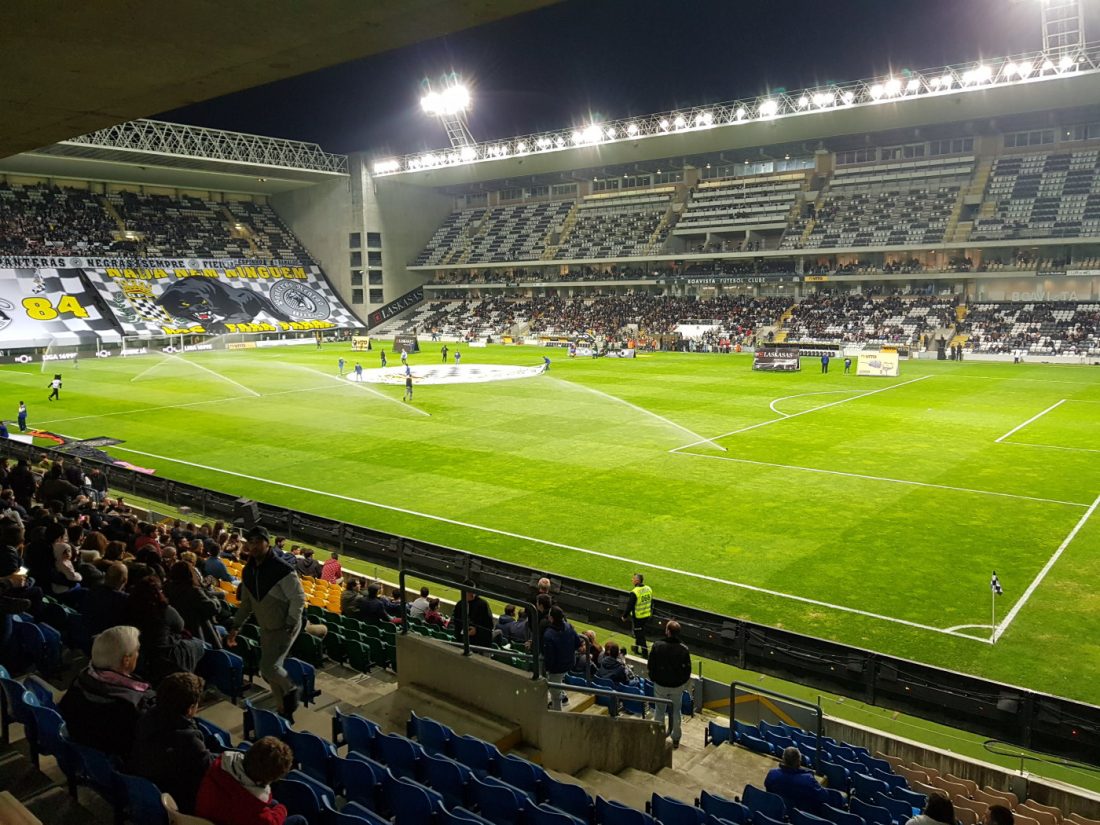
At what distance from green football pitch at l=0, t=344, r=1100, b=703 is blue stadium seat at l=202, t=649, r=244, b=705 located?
31.2ft

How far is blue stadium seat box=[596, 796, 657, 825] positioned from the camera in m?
5.65

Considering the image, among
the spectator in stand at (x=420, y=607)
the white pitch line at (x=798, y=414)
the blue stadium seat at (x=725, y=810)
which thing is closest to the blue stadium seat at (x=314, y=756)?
the blue stadium seat at (x=725, y=810)

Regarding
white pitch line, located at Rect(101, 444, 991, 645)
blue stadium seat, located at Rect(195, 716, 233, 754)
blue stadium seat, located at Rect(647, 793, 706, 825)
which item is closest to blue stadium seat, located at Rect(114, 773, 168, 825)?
blue stadium seat, located at Rect(195, 716, 233, 754)

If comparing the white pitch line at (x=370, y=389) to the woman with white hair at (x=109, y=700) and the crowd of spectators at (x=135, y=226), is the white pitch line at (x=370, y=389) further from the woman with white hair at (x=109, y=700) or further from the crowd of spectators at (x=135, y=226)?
the crowd of spectators at (x=135, y=226)

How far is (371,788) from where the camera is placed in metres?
5.77

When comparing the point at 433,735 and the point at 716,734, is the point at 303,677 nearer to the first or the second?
the point at 433,735

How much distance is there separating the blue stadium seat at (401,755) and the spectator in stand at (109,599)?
2.53 metres

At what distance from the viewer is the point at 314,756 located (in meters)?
6.07

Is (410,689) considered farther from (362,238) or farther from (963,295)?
(362,238)

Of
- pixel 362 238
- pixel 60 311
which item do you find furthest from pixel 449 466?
pixel 362 238

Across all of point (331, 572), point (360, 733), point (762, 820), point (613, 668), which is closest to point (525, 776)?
point (360, 733)

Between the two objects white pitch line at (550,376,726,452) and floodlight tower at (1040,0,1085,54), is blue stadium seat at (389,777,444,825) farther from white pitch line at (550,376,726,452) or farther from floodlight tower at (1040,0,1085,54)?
floodlight tower at (1040,0,1085,54)

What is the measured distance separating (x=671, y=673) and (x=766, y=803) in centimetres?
247

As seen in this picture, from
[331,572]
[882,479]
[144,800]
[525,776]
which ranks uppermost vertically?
[144,800]
